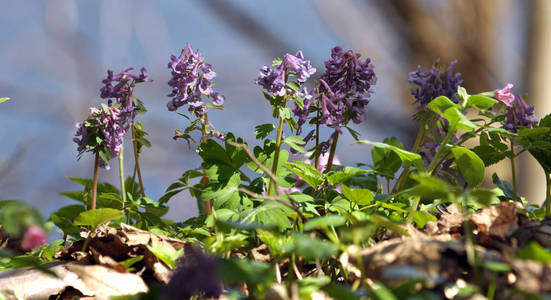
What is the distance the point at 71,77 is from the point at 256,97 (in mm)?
2743

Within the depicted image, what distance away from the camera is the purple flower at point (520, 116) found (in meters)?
1.41

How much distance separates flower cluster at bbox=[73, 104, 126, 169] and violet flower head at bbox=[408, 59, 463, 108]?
0.87 m

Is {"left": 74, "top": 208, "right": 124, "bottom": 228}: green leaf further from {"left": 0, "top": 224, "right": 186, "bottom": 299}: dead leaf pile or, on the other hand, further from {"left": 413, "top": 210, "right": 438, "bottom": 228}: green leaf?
{"left": 413, "top": 210, "right": 438, "bottom": 228}: green leaf

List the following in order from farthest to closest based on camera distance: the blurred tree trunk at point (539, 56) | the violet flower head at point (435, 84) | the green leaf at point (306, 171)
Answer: the blurred tree trunk at point (539, 56)
the violet flower head at point (435, 84)
the green leaf at point (306, 171)

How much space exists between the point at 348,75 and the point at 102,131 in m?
0.73

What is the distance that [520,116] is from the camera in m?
1.43

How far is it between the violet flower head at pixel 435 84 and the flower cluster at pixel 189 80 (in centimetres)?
62

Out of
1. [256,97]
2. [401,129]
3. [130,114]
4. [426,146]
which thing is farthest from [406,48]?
[130,114]

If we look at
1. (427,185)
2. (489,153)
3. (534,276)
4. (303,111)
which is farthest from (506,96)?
(534,276)

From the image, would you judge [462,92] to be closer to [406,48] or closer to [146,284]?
[146,284]

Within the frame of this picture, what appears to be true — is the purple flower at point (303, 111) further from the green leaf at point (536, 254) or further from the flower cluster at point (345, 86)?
the green leaf at point (536, 254)

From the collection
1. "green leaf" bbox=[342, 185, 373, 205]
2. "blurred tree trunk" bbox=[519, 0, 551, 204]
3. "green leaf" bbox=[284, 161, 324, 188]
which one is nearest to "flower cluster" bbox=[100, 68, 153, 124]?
"green leaf" bbox=[284, 161, 324, 188]

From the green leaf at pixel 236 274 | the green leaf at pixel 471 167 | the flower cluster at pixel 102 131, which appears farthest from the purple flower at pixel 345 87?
the green leaf at pixel 236 274

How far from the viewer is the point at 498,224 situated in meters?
0.95
